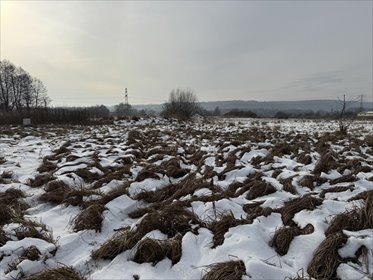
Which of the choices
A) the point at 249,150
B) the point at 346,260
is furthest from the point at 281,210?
the point at 249,150

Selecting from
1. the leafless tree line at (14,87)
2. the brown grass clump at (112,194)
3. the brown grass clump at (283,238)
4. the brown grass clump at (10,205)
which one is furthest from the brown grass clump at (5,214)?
the leafless tree line at (14,87)

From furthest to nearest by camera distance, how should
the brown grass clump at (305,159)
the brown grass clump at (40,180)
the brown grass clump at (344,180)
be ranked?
1. the brown grass clump at (305,159)
2. the brown grass clump at (40,180)
3. the brown grass clump at (344,180)

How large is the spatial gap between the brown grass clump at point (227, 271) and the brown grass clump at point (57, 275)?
46.0 inches

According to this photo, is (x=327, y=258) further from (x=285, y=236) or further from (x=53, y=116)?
(x=53, y=116)

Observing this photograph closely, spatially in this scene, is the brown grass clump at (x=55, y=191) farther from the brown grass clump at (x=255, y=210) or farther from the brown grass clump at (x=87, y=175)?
the brown grass clump at (x=255, y=210)

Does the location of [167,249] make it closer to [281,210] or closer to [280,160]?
[281,210]

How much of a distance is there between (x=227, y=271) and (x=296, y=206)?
5.14ft

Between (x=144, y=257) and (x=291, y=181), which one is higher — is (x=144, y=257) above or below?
below

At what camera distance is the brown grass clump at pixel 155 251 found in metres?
2.82

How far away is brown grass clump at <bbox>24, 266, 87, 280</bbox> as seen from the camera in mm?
2477

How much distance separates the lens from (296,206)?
3.58 metres

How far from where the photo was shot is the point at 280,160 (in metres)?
6.53

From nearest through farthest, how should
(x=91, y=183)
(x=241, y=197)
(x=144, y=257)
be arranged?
1. (x=144, y=257)
2. (x=241, y=197)
3. (x=91, y=183)

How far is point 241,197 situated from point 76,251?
2.44 metres
